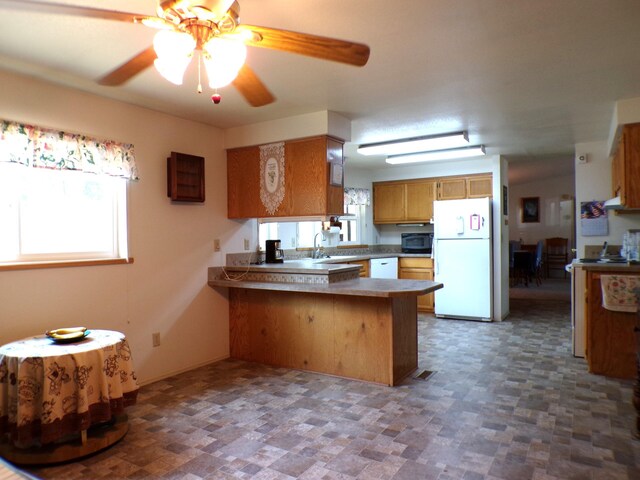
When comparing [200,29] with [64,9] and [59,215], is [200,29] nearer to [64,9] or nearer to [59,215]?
[64,9]

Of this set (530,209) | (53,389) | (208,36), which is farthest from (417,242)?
(530,209)

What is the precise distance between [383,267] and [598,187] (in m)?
2.82

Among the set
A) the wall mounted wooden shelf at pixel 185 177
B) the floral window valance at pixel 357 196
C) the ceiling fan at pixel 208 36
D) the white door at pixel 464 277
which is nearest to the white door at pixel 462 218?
the white door at pixel 464 277

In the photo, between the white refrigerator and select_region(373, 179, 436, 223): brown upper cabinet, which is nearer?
the white refrigerator

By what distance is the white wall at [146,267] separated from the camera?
2.71 m

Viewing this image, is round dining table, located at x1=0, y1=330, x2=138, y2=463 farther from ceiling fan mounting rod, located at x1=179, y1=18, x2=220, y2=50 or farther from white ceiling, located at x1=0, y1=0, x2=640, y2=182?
ceiling fan mounting rod, located at x1=179, y1=18, x2=220, y2=50

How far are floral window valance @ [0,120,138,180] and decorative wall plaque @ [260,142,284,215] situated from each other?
3.64 feet

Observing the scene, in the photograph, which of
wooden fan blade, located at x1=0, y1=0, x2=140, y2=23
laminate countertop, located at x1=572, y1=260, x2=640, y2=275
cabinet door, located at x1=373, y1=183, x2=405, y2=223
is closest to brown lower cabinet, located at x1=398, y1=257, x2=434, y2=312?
cabinet door, located at x1=373, y1=183, x2=405, y2=223

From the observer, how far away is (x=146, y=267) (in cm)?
341

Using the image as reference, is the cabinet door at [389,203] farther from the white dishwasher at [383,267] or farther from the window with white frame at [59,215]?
the window with white frame at [59,215]

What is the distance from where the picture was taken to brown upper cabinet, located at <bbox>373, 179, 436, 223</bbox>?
632 cm

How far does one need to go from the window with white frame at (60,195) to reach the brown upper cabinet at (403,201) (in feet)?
14.0

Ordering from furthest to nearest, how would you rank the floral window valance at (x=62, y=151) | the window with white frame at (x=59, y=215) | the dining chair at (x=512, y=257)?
the dining chair at (x=512, y=257) < the window with white frame at (x=59, y=215) < the floral window valance at (x=62, y=151)

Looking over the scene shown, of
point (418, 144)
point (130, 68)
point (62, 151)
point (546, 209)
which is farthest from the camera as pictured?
point (546, 209)
